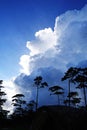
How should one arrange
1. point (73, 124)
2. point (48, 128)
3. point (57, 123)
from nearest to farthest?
point (73, 124) → point (57, 123) → point (48, 128)

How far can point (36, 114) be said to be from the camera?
15414 mm

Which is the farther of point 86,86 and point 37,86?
point 37,86

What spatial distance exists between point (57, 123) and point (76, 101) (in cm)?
4906

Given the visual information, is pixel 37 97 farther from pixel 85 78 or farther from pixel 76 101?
pixel 85 78

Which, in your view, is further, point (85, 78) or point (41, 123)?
point (85, 78)

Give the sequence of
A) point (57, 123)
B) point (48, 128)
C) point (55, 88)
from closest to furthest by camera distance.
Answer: point (57, 123) < point (48, 128) < point (55, 88)

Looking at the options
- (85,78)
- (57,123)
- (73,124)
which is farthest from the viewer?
(85,78)

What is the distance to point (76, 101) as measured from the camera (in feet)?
202

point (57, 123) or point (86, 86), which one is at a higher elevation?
point (86, 86)

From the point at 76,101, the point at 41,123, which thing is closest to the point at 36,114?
the point at 41,123

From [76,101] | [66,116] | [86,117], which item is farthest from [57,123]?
[76,101]

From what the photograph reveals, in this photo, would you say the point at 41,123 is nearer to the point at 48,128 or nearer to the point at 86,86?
the point at 48,128

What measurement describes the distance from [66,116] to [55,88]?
43863 mm

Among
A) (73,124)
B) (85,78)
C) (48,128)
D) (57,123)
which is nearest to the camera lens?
(73,124)
